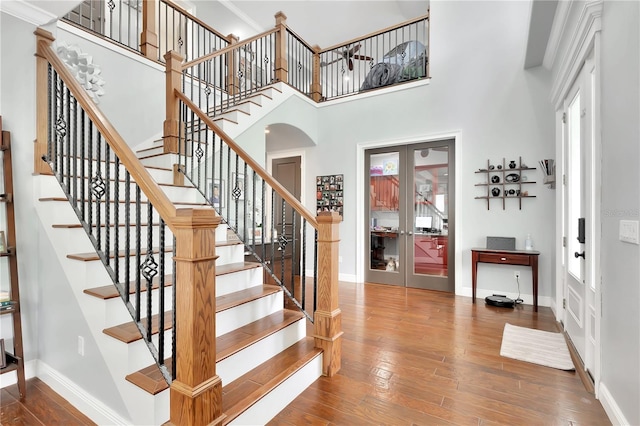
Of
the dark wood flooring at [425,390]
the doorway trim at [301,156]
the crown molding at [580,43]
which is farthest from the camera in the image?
the doorway trim at [301,156]

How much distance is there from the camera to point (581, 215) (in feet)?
9.09

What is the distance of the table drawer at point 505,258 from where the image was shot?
3891 millimetres

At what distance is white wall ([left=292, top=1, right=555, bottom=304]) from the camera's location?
408 centimetres

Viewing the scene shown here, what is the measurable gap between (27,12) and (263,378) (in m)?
2.94

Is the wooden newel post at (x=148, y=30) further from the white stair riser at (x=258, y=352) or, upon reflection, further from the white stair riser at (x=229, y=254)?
the white stair riser at (x=258, y=352)

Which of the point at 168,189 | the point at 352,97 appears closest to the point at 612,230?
the point at 168,189

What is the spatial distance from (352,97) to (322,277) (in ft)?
13.0

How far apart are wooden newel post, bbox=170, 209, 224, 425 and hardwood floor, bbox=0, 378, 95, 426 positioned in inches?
35.2

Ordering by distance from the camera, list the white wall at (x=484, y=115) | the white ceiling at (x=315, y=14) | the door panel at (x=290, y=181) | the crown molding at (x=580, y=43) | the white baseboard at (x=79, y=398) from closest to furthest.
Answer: the white baseboard at (x=79, y=398) < the crown molding at (x=580, y=43) < the white wall at (x=484, y=115) < the door panel at (x=290, y=181) < the white ceiling at (x=315, y=14)

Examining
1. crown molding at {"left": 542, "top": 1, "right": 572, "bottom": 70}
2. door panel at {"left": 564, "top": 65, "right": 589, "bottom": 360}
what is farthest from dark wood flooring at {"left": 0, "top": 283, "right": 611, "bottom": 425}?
crown molding at {"left": 542, "top": 1, "right": 572, "bottom": 70}

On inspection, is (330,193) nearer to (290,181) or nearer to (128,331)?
(290,181)

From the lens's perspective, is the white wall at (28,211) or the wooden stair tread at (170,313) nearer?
the wooden stair tread at (170,313)

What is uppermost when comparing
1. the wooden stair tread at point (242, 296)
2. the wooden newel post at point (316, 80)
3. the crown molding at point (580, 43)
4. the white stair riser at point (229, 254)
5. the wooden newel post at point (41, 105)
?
the wooden newel post at point (316, 80)

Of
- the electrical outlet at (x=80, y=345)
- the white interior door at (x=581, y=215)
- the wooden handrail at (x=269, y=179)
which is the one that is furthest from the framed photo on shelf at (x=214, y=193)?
the white interior door at (x=581, y=215)
